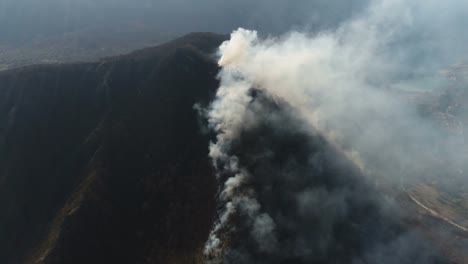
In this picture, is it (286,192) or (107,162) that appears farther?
(107,162)

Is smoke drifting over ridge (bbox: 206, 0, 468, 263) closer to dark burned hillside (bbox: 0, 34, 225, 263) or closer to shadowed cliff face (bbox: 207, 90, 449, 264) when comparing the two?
shadowed cliff face (bbox: 207, 90, 449, 264)

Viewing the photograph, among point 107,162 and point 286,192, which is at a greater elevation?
point 286,192

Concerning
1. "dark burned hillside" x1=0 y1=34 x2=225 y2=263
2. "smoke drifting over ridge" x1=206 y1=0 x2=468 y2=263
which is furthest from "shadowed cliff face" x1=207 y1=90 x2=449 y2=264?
"dark burned hillside" x1=0 y1=34 x2=225 y2=263

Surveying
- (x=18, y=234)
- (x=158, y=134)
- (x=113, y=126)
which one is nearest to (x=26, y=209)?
(x=18, y=234)

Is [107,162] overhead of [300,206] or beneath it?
beneath

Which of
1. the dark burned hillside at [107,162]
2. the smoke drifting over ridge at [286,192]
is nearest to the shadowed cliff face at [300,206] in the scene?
the smoke drifting over ridge at [286,192]

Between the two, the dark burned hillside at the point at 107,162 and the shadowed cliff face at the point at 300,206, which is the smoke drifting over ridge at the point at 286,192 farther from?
the dark burned hillside at the point at 107,162

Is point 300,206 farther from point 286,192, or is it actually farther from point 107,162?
point 107,162

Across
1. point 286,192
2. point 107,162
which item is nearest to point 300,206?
point 286,192
